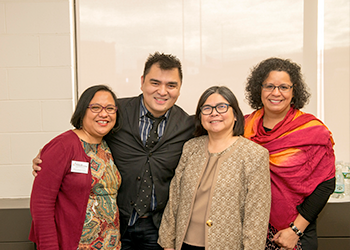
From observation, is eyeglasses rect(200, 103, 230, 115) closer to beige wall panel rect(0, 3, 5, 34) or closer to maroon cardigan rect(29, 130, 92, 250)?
maroon cardigan rect(29, 130, 92, 250)

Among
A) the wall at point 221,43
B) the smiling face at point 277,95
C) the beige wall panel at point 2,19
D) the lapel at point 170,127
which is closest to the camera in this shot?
the smiling face at point 277,95

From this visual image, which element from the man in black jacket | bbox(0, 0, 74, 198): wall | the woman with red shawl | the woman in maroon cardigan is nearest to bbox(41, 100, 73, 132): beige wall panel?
bbox(0, 0, 74, 198): wall

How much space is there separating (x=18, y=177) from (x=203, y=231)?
211 centimetres

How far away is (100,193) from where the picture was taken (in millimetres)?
1688

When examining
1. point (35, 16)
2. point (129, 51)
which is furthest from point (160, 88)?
point (35, 16)

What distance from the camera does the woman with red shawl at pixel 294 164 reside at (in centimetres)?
173

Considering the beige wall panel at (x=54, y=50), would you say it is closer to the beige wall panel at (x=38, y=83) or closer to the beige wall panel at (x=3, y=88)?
the beige wall panel at (x=38, y=83)

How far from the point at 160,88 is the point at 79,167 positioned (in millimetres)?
774

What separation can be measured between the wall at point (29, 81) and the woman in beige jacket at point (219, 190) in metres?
1.59

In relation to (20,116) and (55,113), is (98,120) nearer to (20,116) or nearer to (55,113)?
(55,113)

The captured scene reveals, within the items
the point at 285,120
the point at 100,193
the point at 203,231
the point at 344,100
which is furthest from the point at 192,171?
the point at 344,100

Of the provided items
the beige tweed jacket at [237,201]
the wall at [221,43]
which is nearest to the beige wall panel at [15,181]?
the wall at [221,43]

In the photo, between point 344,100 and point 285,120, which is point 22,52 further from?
point 344,100

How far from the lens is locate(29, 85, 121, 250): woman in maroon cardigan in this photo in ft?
5.14
